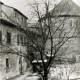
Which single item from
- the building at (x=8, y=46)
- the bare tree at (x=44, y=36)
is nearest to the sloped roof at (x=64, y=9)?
the bare tree at (x=44, y=36)

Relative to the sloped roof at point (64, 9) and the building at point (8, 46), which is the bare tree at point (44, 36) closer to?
the sloped roof at point (64, 9)

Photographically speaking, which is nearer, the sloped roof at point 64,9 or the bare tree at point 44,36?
the bare tree at point 44,36

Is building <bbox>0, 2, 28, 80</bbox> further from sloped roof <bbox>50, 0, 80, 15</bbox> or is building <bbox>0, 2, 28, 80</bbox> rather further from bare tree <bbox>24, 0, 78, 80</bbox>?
bare tree <bbox>24, 0, 78, 80</bbox>

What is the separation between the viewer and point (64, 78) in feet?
67.2

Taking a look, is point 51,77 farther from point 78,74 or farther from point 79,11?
point 79,11

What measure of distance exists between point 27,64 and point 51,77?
10.3 meters

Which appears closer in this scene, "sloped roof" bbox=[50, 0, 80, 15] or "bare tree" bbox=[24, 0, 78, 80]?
"bare tree" bbox=[24, 0, 78, 80]

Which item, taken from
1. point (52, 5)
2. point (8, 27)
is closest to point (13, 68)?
point (8, 27)

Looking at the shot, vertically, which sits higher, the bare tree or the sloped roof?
the sloped roof

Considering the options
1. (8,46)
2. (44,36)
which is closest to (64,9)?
(44,36)

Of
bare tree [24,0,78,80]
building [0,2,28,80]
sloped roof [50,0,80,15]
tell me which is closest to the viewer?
bare tree [24,0,78,80]

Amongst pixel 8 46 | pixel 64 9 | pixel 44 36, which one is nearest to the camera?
pixel 44 36

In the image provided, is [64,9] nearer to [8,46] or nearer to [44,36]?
[44,36]

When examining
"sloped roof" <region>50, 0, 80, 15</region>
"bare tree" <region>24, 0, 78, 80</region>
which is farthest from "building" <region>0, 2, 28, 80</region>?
"bare tree" <region>24, 0, 78, 80</region>
